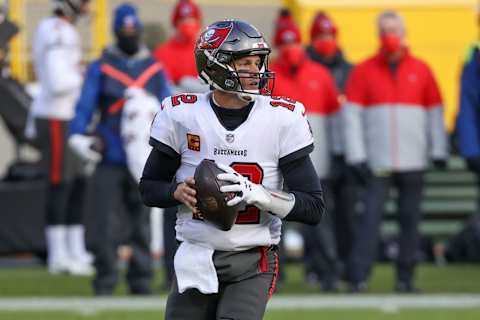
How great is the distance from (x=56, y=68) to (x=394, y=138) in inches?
115

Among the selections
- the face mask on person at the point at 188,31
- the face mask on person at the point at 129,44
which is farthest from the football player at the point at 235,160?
the face mask on person at the point at 188,31

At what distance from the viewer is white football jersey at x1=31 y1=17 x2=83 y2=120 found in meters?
12.3

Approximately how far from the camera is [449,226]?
15562mm

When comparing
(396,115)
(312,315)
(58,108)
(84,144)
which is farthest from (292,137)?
(58,108)

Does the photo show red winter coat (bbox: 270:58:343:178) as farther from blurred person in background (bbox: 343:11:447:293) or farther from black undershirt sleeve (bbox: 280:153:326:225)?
black undershirt sleeve (bbox: 280:153:326:225)

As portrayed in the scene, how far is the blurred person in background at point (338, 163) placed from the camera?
471 inches

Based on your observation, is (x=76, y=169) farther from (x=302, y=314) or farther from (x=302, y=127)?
(x=302, y=127)

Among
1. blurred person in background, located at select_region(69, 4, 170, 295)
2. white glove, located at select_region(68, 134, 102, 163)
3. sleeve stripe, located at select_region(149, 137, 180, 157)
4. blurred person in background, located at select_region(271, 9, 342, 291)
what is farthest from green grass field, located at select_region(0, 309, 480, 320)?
sleeve stripe, located at select_region(149, 137, 180, 157)

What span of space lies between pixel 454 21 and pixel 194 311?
12172mm

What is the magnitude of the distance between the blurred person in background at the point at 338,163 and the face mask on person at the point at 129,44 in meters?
1.77

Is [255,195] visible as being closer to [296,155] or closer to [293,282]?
[296,155]

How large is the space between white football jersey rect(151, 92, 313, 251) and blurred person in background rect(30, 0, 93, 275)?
672 cm

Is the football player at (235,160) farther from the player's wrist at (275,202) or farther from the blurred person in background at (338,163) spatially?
the blurred person in background at (338,163)

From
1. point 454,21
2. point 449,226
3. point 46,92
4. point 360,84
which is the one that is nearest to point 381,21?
point 360,84
